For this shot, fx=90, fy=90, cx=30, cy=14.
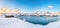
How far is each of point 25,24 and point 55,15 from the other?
0.46m

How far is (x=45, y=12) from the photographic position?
53.1 inches

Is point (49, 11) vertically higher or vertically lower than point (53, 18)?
higher

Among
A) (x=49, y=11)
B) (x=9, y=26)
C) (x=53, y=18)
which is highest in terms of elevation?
(x=49, y=11)

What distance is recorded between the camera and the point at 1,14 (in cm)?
136

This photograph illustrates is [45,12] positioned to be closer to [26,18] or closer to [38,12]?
[38,12]

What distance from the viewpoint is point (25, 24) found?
1332mm

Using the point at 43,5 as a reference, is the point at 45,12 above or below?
below

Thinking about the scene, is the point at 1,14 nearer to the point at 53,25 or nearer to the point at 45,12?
the point at 45,12

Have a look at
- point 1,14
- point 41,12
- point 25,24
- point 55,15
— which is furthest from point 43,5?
point 1,14

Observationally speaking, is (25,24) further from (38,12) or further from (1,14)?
(1,14)

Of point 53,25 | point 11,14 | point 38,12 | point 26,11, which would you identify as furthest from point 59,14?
point 11,14

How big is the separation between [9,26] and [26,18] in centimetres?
28

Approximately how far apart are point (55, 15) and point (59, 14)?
0.06 meters

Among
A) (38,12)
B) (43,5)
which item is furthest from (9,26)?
(43,5)
